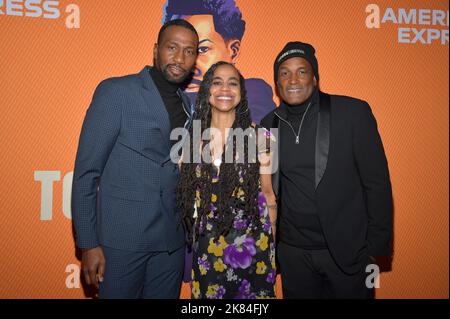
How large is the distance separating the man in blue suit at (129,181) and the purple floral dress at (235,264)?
23 cm

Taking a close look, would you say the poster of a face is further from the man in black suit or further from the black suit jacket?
the black suit jacket

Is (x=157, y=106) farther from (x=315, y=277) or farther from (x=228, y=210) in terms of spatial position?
(x=315, y=277)

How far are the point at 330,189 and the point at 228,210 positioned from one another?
2.17ft

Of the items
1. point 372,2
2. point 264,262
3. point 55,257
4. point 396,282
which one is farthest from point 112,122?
point 396,282

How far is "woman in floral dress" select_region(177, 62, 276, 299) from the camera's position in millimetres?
1913

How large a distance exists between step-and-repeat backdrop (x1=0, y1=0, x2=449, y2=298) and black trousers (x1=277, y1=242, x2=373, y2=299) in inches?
45.2

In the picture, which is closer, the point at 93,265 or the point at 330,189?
the point at 93,265

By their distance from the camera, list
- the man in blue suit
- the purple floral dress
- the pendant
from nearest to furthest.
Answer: the man in blue suit
the purple floral dress
the pendant

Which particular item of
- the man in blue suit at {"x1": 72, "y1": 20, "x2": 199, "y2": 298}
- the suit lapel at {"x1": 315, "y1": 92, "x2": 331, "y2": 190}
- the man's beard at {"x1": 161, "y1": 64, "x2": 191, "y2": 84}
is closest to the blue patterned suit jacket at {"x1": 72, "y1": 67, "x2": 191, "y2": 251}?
the man in blue suit at {"x1": 72, "y1": 20, "x2": 199, "y2": 298}

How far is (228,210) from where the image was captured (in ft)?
6.36

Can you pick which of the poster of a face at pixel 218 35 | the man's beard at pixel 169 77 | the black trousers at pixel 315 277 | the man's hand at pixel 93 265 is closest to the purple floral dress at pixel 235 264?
the black trousers at pixel 315 277

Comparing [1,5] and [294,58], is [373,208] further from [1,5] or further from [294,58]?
[1,5]

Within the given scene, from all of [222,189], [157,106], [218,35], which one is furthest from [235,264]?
[218,35]

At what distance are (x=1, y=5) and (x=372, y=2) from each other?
322cm
